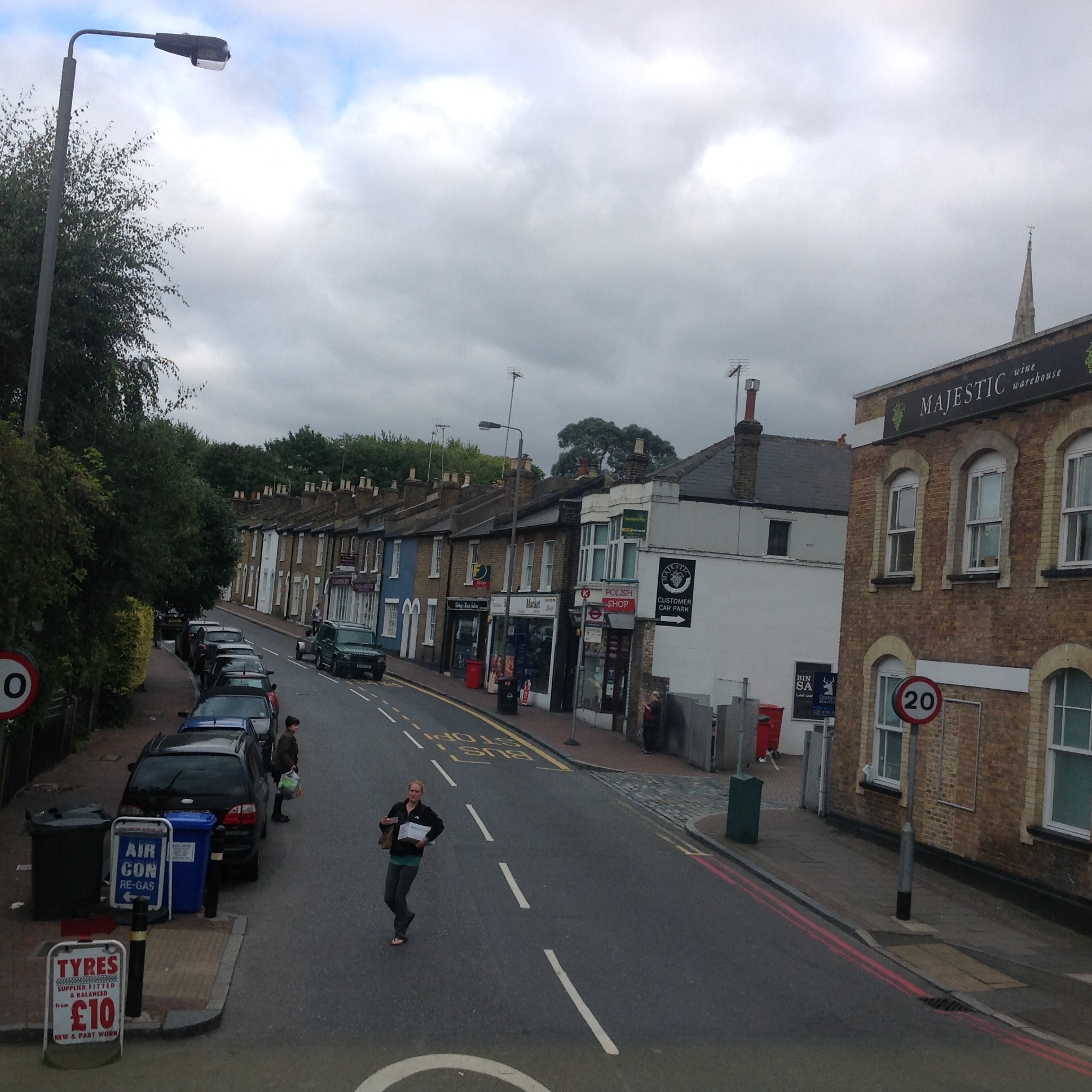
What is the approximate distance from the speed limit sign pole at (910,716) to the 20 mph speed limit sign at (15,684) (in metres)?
9.98

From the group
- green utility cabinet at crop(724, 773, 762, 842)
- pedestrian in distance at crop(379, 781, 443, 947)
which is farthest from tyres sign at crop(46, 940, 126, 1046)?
green utility cabinet at crop(724, 773, 762, 842)

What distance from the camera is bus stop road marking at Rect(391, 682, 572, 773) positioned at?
2639 centimetres

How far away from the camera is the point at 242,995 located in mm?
9234

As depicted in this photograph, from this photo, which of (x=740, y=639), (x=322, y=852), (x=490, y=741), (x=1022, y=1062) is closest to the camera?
(x=1022, y=1062)

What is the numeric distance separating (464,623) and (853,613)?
29.3 meters

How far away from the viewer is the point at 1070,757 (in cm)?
1430

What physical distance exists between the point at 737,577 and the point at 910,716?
18697 millimetres

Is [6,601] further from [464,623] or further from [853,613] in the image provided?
[464,623]

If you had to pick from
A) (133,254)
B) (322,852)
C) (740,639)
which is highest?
(133,254)

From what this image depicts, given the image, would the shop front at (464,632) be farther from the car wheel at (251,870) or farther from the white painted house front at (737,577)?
the car wheel at (251,870)

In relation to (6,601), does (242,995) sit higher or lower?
lower

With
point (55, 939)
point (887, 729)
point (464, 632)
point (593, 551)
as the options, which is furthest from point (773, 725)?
point (55, 939)

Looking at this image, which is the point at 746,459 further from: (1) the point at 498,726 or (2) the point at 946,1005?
(2) the point at 946,1005

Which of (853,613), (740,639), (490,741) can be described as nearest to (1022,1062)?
(853,613)
